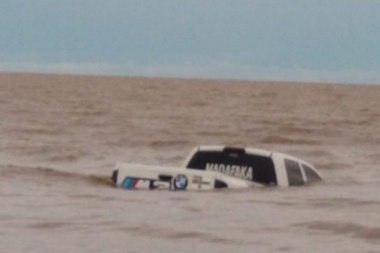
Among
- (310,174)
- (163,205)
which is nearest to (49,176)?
(310,174)

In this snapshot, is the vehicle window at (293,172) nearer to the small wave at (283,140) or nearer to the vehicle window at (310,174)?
the vehicle window at (310,174)

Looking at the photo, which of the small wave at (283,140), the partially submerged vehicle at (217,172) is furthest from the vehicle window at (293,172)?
the small wave at (283,140)

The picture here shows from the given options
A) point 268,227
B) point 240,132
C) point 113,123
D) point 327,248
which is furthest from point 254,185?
point 113,123

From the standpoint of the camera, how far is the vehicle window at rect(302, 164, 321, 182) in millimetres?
21728

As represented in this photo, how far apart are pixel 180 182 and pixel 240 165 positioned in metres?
1.04

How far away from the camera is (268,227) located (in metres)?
17.1

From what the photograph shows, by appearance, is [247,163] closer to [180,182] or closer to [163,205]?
[180,182]

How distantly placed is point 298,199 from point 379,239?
12.1ft

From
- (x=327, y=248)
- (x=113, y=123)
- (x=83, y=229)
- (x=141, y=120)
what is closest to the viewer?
(x=327, y=248)

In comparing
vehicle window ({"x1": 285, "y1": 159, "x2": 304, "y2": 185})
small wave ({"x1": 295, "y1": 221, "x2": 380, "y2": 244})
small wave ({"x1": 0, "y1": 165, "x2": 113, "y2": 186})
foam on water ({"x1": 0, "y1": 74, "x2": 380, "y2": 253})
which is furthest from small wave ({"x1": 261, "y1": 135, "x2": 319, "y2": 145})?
small wave ({"x1": 295, "y1": 221, "x2": 380, "y2": 244})

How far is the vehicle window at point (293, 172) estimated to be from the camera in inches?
825

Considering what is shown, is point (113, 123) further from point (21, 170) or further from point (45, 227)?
point (45, 227)

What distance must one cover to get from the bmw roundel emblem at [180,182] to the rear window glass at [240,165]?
2.74ft

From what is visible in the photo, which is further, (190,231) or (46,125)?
(46,125)
